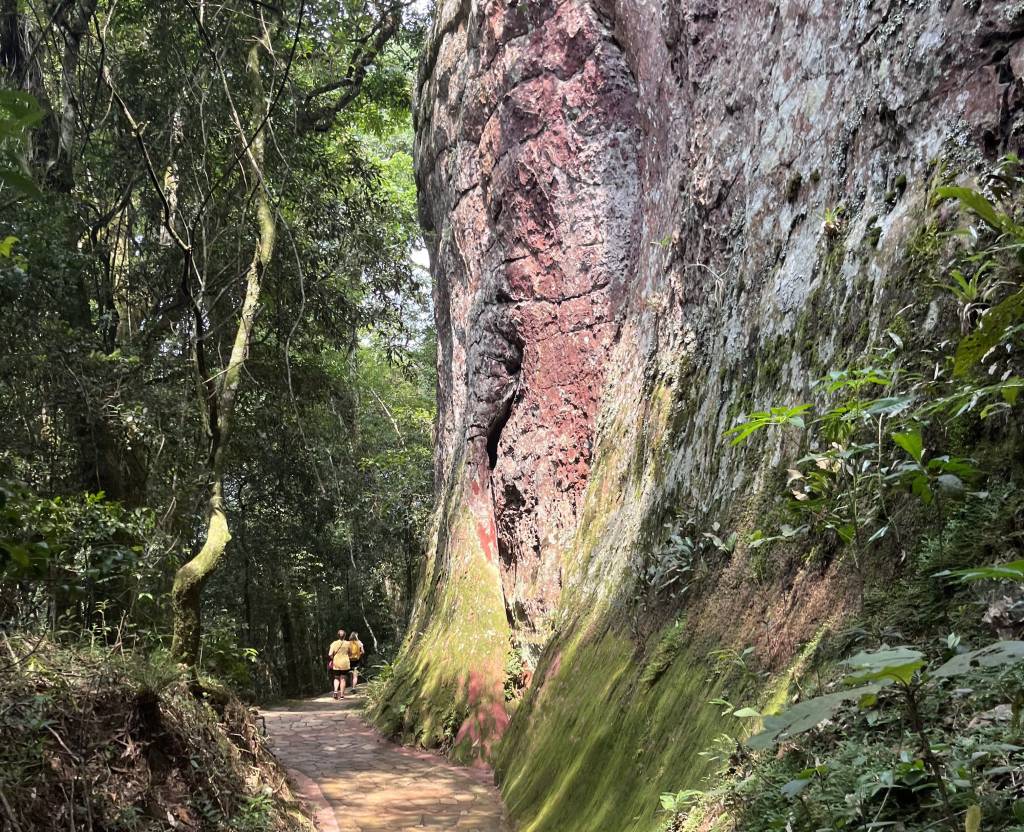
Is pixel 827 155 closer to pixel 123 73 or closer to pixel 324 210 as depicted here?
pixel 324 210

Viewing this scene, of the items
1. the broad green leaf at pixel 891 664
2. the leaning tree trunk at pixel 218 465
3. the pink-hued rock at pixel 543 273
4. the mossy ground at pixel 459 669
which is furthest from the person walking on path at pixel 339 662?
the broad green leaf at pixel 891 664

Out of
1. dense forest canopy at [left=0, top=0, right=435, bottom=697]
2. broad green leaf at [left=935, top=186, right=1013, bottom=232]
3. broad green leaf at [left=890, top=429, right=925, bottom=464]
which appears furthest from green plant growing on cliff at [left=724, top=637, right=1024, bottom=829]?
dense forest canopy at [left=0, top=0, right=435, bottom=697]

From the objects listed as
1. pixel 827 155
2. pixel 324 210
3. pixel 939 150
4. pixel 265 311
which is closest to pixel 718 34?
pixel 827 155

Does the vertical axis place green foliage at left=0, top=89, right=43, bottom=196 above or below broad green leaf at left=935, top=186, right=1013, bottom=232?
below

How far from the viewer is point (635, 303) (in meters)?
9.41

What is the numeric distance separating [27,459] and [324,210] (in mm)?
4094

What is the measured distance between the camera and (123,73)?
920cm

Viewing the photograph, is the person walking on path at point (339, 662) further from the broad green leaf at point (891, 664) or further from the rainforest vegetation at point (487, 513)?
the broad green leaf at point (891, 664)

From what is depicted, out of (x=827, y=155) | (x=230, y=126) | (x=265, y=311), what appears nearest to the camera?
(x=827, y=155)

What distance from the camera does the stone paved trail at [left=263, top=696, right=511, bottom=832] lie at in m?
6.70

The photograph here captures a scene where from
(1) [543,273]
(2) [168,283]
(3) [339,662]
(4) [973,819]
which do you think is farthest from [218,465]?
(3) [339,662]

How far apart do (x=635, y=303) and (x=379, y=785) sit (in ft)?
18.4

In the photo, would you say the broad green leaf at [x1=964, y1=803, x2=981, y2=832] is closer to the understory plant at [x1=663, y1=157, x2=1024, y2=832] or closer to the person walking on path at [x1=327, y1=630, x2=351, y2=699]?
the understory plant at [x1=663, y1=157, x2=1024, y2=832]

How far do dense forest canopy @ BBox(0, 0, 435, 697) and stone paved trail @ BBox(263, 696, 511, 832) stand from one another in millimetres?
1650
